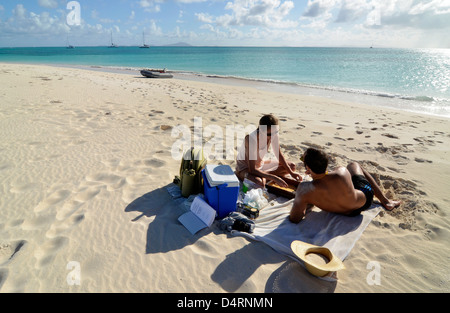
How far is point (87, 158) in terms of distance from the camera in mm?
4734

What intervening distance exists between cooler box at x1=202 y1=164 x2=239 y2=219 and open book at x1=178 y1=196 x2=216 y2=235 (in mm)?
116

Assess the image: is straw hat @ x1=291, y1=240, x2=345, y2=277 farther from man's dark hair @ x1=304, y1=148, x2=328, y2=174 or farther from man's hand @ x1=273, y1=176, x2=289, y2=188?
man's hand @ x1=273, y1=176, x2=289, y2=188

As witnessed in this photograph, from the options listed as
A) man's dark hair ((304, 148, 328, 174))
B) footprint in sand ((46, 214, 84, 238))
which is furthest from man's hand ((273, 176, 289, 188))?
footprint in sand ((46, 214, 84, 238))

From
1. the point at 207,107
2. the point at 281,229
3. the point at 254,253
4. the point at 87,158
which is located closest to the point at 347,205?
the point at 281,229

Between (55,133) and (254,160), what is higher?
(254,160)

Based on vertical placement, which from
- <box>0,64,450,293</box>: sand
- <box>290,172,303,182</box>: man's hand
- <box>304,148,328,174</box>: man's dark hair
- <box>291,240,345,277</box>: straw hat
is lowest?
<box>0,64,450,293</box>: sand

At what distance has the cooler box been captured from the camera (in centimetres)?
306

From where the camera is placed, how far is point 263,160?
4.25 meters

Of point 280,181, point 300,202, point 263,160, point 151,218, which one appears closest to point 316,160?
point 300,202

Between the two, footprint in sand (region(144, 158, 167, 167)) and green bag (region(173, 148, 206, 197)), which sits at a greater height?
green bag (region(173, 148, 206, 197))

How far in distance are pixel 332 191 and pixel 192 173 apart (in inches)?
74.5
